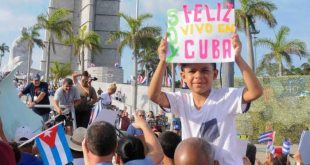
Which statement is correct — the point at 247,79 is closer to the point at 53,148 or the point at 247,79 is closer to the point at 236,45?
the point at 236,45

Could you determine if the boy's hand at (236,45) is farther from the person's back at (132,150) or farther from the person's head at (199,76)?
the person's back at (132,150)

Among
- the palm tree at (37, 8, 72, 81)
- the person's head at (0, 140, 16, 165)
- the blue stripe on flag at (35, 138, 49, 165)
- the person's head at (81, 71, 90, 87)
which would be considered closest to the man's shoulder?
the person's head at (0, 140, 16, 165)

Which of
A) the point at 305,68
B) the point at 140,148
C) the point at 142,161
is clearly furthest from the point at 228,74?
the point at 305,68

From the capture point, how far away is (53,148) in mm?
4566

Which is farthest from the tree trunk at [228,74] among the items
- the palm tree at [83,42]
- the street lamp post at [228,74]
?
the palm tree at [83,42]

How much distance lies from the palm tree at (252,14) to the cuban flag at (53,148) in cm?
2388

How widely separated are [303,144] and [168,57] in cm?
187

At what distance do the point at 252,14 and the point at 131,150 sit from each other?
25.7 meters

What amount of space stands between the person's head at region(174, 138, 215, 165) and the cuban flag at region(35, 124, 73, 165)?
85.4 inches

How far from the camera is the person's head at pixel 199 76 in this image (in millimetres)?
3635

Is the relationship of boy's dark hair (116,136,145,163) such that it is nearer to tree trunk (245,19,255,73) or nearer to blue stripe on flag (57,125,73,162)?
blue stripe on flag (57,125,73,162)

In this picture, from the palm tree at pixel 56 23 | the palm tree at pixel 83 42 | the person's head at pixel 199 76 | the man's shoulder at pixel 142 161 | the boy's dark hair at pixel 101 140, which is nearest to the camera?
the boy's dark hair at pixel 101 140

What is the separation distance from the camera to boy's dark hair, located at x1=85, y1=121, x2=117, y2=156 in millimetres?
2883

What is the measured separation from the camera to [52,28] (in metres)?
46.6
